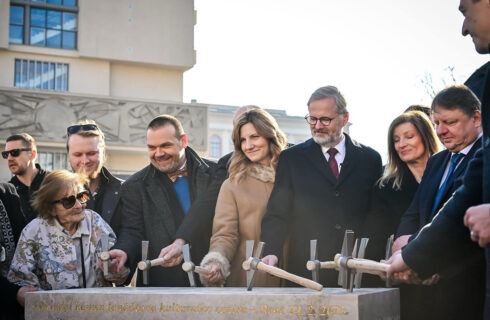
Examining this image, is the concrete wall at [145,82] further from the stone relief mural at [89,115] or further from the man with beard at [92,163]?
the man with beard at [92,163]

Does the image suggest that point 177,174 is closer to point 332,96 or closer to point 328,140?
point 328,140

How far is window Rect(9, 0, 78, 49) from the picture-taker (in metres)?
23.0

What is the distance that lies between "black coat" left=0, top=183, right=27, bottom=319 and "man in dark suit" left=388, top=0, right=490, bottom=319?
253 centimetres

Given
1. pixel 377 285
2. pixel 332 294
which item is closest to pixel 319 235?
pixel 377 285

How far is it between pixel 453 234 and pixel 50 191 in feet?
9.22

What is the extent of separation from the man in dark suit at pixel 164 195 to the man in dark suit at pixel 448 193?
1707mm

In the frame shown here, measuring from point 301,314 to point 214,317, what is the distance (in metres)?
0.42

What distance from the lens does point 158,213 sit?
16.9 feet

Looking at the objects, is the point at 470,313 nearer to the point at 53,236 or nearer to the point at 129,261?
the point at 129,261

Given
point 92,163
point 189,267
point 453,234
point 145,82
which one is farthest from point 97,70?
point 453,234

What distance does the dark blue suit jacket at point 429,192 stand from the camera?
3.68 m

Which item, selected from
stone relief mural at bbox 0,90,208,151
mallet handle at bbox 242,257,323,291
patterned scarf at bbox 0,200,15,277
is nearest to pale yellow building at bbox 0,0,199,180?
stone relief mural at bbox 0,90,208,151

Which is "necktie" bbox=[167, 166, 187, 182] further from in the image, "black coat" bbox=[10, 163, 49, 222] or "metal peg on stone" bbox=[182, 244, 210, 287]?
"black coat" bbox=[10, 163, 49, 222]

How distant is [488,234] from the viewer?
7.50 ft
